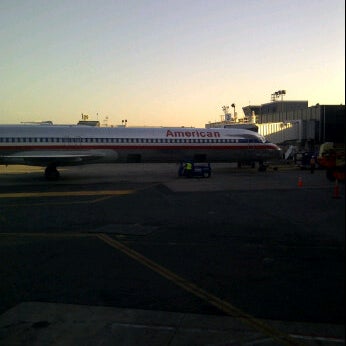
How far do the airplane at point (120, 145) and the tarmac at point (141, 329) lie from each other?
2220 cm

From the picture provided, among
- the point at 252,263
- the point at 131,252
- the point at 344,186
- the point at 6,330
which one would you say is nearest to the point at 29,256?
the point at 131,252

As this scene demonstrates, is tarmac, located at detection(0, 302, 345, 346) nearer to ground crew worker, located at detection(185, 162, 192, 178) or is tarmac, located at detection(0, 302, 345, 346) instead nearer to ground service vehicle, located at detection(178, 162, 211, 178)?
ground crew worker, located at detection(185, 162, 192, 178)

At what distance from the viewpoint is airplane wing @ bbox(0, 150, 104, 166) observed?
1099 inches

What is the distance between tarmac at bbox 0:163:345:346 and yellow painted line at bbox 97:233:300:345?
1cm

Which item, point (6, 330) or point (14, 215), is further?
point (14, 215)

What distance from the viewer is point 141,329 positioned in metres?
6.04

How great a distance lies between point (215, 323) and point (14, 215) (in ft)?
38.3

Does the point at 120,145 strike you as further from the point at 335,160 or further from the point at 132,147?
the point at 335,160

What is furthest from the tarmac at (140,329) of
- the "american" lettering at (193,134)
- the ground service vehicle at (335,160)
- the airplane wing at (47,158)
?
the "american" lettering at (193,134)

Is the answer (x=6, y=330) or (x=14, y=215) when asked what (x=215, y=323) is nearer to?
(x=6, y=330)

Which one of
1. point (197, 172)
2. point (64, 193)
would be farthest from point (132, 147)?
point (64, 193)

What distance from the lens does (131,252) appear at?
10383 millimetres

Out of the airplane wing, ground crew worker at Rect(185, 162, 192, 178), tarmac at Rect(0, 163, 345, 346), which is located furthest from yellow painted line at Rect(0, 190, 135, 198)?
tarmac at Rect(0, 163, 345, 346)

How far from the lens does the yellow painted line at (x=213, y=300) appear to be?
5762 mm
